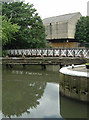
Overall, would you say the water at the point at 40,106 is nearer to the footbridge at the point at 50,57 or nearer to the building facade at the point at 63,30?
the footbridge at the point at 50,57

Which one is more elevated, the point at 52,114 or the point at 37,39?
the point at 37,39

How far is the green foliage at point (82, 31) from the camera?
1886 inches

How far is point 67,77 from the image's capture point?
9.96m

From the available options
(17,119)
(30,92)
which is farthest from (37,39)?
(17,119)

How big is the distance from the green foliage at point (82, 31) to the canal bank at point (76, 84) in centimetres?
3915

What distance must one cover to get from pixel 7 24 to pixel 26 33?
14.0ft

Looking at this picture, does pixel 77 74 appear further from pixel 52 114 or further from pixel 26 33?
pixel 26 33

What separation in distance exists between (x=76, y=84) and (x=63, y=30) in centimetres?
3802

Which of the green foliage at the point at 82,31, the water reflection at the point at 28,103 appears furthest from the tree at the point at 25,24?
the water reflection at the point at 28,103

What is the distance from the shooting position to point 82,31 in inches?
1917

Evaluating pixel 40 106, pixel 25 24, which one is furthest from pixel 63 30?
pixel 40 106

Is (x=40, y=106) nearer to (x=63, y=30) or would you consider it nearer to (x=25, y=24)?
(x=25, y=24)

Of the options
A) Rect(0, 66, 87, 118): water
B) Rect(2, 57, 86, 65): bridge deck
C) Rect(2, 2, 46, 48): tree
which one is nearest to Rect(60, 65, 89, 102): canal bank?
Rect(0, 66, 87, 118): water

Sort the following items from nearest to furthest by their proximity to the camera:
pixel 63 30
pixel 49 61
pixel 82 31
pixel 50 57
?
pixel 49 61
pixel 50 57
pixel 63 30
pixel 82 31
